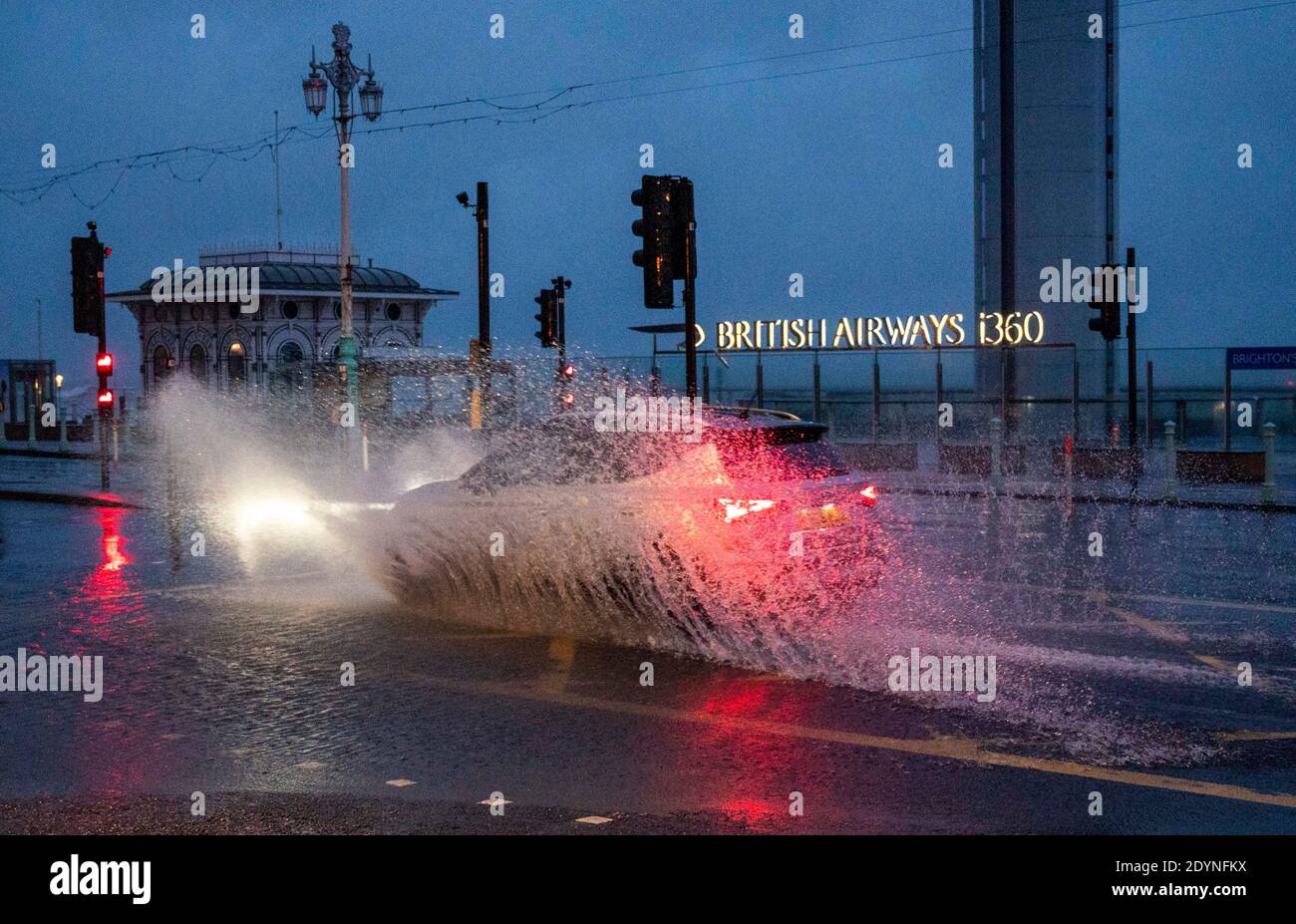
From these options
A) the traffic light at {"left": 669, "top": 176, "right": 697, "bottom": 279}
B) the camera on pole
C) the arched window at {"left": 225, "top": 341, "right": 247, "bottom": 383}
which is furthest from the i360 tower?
the arched window at {"left": 225, "top": 341, "right": 247, "bottom": 383}

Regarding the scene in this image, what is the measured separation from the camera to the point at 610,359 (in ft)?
125

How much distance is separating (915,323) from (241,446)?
20.1m

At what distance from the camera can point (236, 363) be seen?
61375 millimetres

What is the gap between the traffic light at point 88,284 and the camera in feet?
89.4

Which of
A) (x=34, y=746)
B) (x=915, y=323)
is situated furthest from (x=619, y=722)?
(x=915, y=323)

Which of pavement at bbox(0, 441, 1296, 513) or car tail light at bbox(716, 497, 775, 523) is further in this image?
pavement at bbox(0, 441, 1296, 513)

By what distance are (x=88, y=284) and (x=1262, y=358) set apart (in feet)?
74.8

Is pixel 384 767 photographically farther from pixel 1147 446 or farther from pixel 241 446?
pixel 241 446

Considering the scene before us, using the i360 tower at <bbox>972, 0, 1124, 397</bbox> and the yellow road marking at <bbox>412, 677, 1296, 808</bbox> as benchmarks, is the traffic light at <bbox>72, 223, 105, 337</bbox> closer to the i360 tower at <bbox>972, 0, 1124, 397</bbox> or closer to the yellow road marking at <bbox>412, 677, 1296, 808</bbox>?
the yellow road marking at <bbox>412, 677, 1296, 808</bbox>

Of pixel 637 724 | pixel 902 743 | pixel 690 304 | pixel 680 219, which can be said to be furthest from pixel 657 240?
pixel 902 743

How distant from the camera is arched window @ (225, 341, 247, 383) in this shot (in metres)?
60.8

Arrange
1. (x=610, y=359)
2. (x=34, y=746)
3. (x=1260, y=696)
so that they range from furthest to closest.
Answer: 1. (x=610, y=359)
2. (x=1260, y=696)
3. (x=34, y=746)

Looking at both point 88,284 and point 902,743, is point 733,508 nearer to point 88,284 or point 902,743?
point 902,743

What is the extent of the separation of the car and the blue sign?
18009mm
